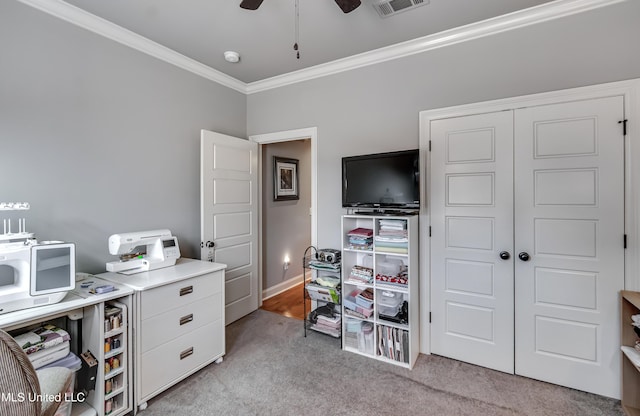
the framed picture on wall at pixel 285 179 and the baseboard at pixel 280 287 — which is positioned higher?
the framed picture on wall at pixel 285 179

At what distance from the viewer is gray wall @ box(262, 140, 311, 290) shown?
3.85m

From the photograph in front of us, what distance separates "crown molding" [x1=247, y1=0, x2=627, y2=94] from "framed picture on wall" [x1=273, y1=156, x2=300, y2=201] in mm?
1063

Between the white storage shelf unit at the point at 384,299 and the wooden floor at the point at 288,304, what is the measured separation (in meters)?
0.92

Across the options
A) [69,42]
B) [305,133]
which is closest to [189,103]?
[69,42]

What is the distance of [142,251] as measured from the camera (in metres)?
2.38

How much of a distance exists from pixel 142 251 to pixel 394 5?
2.68 metres

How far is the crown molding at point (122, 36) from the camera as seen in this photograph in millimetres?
1988

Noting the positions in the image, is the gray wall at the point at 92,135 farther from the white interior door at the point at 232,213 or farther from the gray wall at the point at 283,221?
the gray wall at the point at 283,221

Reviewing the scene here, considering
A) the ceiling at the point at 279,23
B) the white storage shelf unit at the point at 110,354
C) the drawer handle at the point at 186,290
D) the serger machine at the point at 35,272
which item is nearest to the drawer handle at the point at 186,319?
the drawer handle at the point at 186,290

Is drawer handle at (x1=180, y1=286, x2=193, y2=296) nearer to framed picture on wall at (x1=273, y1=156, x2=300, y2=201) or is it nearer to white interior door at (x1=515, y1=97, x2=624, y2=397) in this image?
framed picture on wall at (x1=273, y1=156, x2=300, y2=201)

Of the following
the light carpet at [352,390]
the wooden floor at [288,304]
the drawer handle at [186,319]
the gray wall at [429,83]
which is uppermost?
the gray wall at [429,83]

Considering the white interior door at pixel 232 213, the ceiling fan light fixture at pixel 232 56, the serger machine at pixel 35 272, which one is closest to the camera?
the serger machine at pixel 35 272

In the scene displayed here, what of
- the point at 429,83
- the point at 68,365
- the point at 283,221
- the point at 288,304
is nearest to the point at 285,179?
the point at 283,221

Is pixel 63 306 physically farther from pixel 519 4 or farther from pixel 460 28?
pixel 519 4
